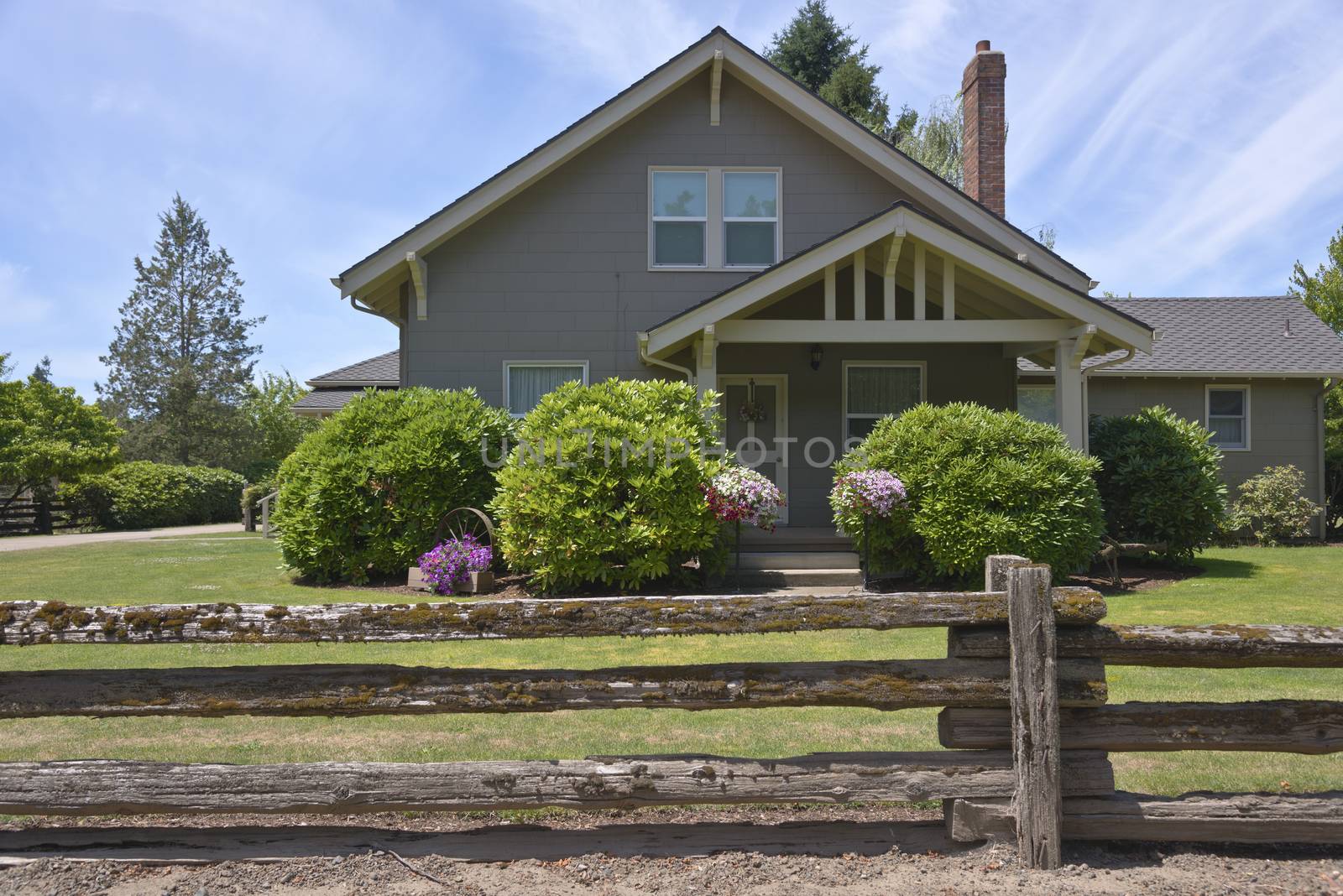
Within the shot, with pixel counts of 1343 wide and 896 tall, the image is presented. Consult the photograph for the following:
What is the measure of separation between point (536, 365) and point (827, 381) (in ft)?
14.5

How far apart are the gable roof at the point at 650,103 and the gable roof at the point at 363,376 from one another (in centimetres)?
489

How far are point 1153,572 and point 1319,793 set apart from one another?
9.68 meters

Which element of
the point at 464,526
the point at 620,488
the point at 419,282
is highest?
the point at 419,282

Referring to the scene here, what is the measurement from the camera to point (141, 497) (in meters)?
29.0

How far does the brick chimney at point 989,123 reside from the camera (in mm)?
15094

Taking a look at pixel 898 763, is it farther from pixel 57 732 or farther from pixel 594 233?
pixel 594 233

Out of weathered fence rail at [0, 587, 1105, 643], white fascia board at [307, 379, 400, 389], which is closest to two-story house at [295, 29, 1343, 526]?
white fascia board at [307, 379, 400, 389]

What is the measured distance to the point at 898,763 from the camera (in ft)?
11.7

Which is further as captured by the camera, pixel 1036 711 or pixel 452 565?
pixel 452 565

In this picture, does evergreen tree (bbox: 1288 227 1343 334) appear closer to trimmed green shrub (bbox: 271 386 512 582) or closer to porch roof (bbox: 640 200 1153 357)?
porch roof (bbox: 640 200 1153 357)

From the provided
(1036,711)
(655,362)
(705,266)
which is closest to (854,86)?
(705,266)

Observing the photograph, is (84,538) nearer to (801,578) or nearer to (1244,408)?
(801,578)

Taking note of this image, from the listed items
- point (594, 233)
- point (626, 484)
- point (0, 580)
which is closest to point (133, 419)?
point (0, 580)

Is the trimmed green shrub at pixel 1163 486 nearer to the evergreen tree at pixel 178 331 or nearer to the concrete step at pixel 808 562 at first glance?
the concrete step at pixel 808 562
